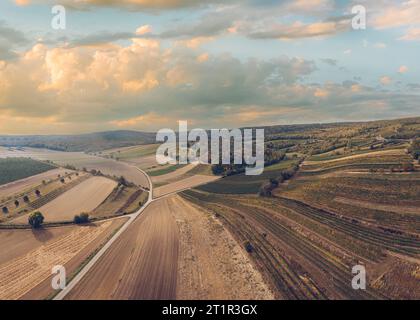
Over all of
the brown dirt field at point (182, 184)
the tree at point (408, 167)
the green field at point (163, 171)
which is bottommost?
the brown dirt field at point (182, 184)

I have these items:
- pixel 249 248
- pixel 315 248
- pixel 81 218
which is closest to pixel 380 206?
pixel 315 248

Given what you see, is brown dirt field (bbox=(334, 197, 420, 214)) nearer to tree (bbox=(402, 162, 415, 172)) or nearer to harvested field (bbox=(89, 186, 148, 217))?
tree (bbox=(402, 162, 415, 172))

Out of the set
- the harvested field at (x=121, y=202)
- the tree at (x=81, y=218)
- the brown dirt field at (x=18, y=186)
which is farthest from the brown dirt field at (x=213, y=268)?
the brown dirt field at (x=18, y=186)

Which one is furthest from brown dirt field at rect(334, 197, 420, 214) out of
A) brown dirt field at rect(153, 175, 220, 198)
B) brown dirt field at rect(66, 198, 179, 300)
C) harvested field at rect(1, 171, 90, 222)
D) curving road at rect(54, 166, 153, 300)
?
harvested field at rect(1, 171, 90, 222)

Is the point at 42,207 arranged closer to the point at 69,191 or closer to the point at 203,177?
the point at 69,191

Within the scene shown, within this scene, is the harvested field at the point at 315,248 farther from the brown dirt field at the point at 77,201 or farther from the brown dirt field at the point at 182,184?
the brown dirt field at the point at 77,201

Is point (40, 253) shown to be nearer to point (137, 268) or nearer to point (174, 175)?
point (137, 268)
